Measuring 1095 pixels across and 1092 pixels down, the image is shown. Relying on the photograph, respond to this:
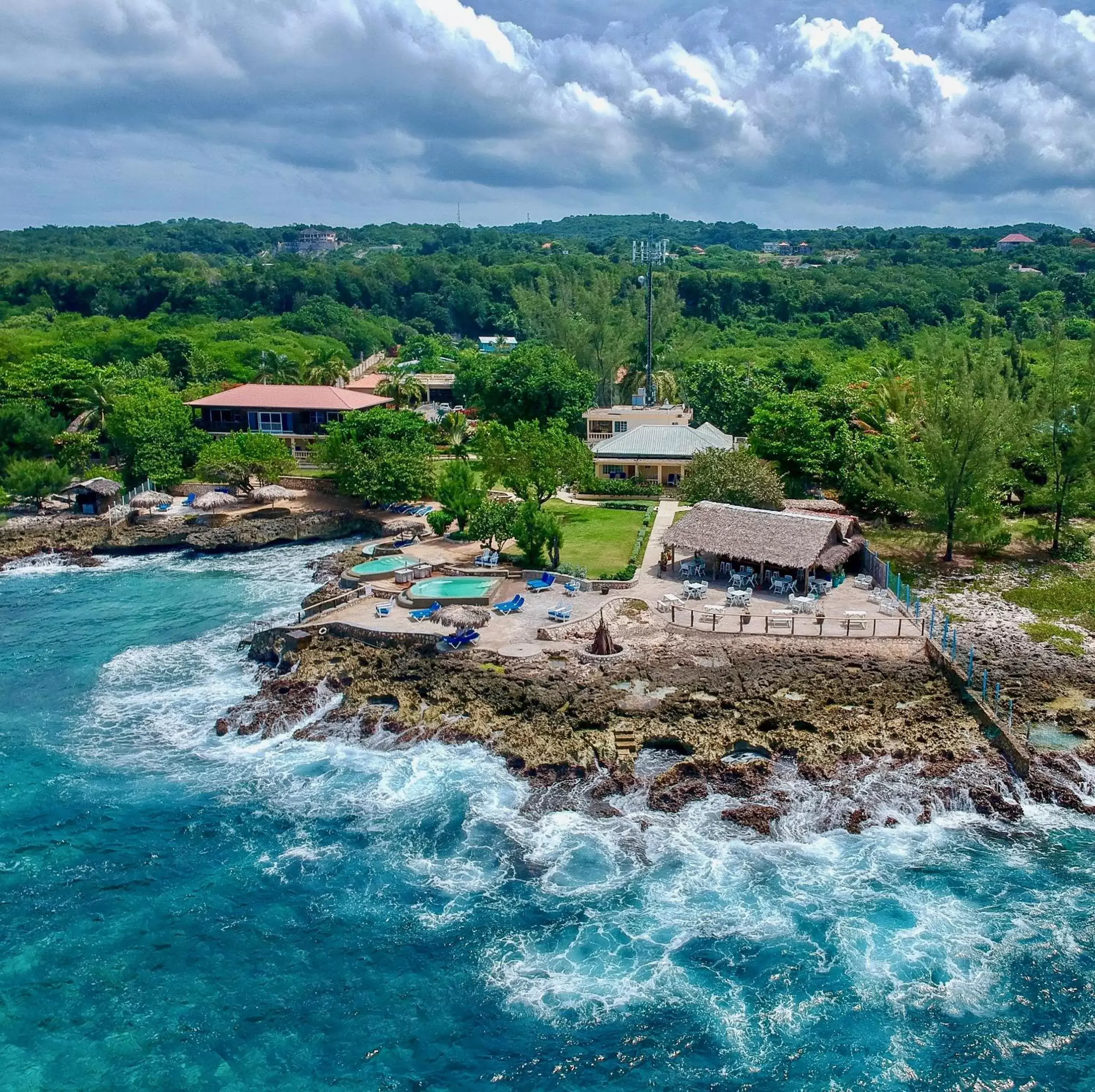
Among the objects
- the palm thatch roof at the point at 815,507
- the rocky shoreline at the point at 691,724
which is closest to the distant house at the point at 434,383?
the palm thatch roof at the point at 815,507

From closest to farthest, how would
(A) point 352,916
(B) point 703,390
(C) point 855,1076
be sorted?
(C) point 855,1076 < (A) point 352,916 < (B) point 703,390

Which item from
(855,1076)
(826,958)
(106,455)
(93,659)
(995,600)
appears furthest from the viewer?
(106,455)

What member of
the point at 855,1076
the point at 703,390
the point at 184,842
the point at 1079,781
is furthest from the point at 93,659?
the point at 703,390

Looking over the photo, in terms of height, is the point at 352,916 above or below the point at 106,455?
below

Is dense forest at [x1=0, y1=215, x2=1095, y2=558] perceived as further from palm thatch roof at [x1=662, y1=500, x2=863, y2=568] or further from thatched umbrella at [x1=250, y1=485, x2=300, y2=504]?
palm thatch roof at [x1=662, y1=500, x2=863, y2=568]

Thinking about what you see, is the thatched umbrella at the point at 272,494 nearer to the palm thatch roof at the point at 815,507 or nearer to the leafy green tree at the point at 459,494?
the leafy green tree at the point at 459,494

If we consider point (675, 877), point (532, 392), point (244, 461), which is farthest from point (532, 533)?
point (532, 392)

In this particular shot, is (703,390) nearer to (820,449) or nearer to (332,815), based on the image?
(820,449)

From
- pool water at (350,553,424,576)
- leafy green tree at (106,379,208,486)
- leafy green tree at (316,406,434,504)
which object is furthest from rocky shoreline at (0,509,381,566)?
pool water at (350,553,424,576)
